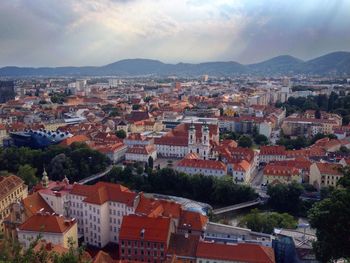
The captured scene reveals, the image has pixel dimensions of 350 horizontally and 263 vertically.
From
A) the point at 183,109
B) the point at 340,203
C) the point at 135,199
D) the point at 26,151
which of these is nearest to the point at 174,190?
the point at 135,199

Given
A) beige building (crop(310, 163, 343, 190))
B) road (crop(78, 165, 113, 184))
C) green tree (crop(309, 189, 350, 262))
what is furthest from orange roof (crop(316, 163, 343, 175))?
road (crop(78, 165, 113, 184))

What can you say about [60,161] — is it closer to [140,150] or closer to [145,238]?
[140,150]

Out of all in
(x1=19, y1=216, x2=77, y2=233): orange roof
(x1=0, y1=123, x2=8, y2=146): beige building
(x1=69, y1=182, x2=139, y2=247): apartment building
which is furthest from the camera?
(x1=0, y1=123, x2=8, y2=146): beige building

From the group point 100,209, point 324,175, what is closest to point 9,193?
point 100,209

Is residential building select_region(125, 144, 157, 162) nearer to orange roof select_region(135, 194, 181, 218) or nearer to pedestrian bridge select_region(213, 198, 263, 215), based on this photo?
pedestrian bridge select_region(213, 198, 263, 215)

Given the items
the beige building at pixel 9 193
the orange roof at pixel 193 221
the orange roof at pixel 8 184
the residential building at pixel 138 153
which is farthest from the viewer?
the residential building at pixel 138 153

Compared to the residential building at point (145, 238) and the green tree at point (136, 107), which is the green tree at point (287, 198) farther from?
the green tree at point (136, 107)

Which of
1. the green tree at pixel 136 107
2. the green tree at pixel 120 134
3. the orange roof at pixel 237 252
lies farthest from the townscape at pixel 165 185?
the green tree at pixel 136 107
